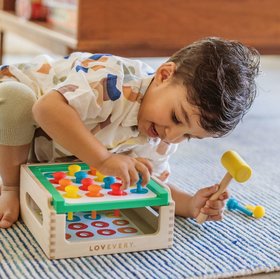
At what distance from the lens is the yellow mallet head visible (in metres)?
0.99

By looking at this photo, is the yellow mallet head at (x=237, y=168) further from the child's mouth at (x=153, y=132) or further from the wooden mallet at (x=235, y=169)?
the child's mouth at (x=153, y=132)

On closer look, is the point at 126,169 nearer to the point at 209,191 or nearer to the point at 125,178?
the point at 125,178

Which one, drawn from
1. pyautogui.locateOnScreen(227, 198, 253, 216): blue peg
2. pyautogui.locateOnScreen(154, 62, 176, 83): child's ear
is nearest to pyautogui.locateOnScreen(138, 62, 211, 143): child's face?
pyautogui.locateOnScreen(154, 62, 176, 83): child's ear

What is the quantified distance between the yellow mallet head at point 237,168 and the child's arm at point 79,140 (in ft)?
0.45

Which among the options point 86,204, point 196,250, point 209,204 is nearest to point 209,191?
point 209,204

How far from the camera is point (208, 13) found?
5.58 feet

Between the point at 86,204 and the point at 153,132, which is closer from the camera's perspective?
the point at 86,204

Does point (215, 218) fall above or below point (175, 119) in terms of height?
below

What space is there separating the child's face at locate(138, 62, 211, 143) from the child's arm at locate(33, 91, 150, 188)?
0.09m

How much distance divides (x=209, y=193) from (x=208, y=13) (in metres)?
0.75

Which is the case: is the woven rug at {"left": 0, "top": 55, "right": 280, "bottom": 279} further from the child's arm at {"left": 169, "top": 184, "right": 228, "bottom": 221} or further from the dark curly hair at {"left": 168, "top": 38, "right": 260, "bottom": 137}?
the dark curly hair at {"left": 168, "top": 38, "right": 260, "bottom": 137}

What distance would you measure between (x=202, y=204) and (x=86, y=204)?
0.82 ft

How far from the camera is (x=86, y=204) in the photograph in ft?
3.04

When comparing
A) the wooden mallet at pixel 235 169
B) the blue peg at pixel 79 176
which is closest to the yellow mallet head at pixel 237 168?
the wooden mallet at pixel 235 169
